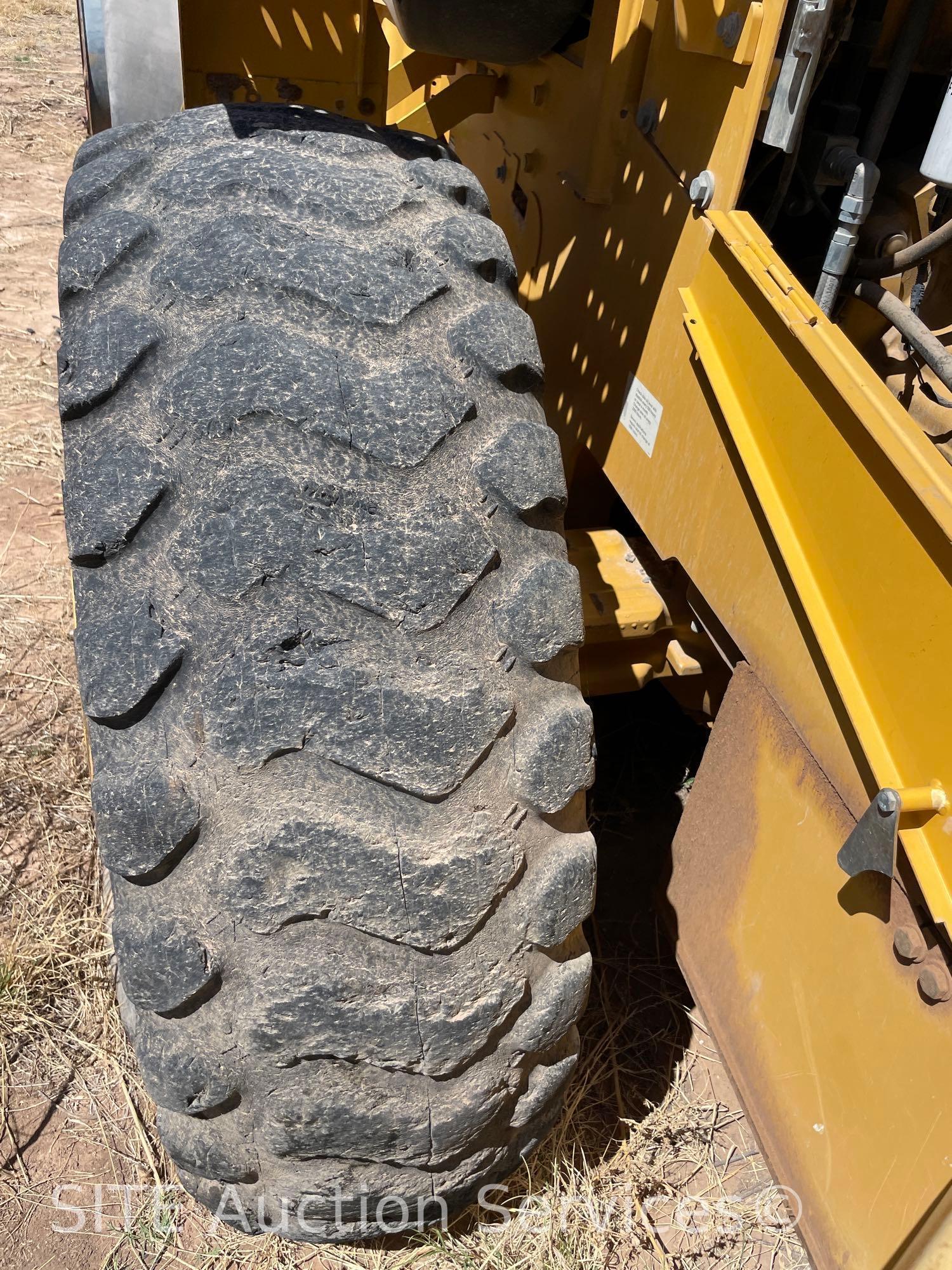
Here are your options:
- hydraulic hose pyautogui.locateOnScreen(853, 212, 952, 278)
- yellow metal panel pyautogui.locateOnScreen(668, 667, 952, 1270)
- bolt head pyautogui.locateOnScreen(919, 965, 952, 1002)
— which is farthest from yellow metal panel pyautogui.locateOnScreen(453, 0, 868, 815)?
hydraulic hose pyautogui.locateOnScreen(853, 212, 952, 278)

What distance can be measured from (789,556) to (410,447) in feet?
1.77

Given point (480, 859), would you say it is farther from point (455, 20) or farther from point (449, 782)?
point (455, 20)

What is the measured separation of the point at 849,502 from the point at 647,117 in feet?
2.40

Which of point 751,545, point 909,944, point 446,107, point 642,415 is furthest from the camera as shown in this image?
point 446,107

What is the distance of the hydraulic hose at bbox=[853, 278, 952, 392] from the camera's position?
1.52 metres

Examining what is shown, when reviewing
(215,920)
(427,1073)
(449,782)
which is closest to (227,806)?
(215,920)

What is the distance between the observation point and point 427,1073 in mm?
1196

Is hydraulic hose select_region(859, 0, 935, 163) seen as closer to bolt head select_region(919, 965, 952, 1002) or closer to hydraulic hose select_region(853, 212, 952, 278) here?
hydraulic hose select_region(853, 212, 952, 278)

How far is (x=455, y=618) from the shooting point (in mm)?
1177

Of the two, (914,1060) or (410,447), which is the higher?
(410,447)

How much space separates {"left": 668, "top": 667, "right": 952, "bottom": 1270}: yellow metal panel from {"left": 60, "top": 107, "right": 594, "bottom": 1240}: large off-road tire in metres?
0.35

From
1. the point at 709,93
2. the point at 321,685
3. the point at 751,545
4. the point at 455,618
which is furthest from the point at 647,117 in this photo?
the point at 321,685

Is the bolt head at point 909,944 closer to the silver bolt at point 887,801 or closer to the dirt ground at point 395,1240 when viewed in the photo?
the silver bolt at point 887,801

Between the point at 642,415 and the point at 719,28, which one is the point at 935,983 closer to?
the point at 642,415
